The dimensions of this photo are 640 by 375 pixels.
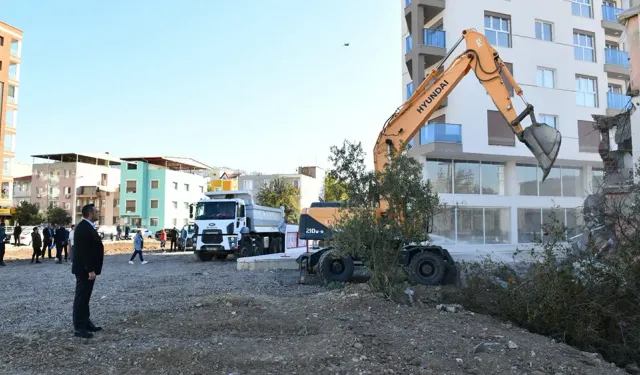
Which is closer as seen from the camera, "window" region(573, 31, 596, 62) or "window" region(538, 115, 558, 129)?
"window" region(538, 115, 558, 129)

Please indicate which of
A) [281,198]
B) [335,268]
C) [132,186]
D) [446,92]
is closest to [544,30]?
[446,92]

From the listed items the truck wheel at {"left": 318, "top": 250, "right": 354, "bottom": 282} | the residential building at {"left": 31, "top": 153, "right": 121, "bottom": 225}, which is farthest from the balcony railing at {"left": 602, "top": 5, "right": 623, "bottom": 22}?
the residential building at {"left": 31, "top": 153, "right": 121, "bottom": 225}

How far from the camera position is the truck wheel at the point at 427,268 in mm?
11852

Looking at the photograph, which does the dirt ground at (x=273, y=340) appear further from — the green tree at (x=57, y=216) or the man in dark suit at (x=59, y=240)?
the green tree at (x=57, y=216)

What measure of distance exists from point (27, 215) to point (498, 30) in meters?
51.5

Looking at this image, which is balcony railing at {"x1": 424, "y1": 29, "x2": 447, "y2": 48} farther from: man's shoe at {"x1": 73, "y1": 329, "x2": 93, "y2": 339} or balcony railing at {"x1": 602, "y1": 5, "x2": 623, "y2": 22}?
man's shoe at {"x1": 73, "y1": 329, "x2": 93, "y2": 339}

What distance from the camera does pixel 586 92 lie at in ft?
93.2

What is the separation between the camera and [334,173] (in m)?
9.88

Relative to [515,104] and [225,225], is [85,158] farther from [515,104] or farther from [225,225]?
[515,104]

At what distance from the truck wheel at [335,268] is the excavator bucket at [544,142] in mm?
5096

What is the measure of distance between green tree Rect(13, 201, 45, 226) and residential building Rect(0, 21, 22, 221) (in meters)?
4.65

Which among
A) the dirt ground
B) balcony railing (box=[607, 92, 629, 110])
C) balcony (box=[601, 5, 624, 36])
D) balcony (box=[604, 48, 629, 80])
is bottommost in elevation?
the dirt ground

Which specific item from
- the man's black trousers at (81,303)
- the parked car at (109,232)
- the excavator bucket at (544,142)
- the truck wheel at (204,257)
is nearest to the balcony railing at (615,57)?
the excavator bucket at (544,142)

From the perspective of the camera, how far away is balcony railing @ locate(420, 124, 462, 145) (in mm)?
24844
